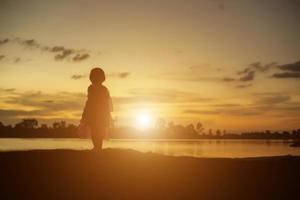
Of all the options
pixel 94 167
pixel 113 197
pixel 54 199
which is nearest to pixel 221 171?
pixel 94 167

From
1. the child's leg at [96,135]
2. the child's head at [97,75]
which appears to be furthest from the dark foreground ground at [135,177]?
the child's head at [97,75]

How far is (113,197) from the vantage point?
1106 centimetres

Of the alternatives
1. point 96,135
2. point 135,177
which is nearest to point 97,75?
point 96,135

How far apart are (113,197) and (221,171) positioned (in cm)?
474

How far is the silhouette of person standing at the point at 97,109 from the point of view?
17.1 m

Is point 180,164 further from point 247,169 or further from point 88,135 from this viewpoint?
point 88,135

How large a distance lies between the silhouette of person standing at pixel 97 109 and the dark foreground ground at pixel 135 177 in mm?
925

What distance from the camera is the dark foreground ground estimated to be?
456 inches

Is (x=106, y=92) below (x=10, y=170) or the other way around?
the other way around

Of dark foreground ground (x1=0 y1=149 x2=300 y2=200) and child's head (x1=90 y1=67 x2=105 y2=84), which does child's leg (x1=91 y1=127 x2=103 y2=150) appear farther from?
child's head (x1=90 y1=67 x2=105 y2=84)

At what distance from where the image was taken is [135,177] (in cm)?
1308

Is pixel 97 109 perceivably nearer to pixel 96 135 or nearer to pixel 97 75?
pixel 96 135

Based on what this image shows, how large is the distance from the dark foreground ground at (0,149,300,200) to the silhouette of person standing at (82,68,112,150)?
36.4 inches

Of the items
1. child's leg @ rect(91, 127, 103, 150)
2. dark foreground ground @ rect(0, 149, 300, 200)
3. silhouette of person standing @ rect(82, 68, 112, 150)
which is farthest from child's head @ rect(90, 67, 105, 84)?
dark foreground ground @ rect(0, 149, 300, 200)
